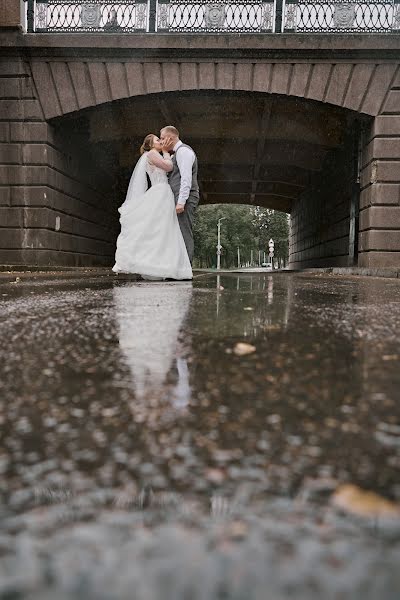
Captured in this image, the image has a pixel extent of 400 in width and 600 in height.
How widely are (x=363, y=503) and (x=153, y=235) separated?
7.39 meters

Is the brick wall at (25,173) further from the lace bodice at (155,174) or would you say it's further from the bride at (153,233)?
the lace bodice at (155,174)

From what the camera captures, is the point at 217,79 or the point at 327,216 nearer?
the point at 217,79

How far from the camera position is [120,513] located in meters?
0.57

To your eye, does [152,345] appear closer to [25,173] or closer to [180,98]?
[25,173]

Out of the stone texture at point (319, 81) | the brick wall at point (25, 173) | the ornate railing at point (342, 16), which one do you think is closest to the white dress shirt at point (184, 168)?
the stone texture at point (319, 81)

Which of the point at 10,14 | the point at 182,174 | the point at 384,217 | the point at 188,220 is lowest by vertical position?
the point at 188,220

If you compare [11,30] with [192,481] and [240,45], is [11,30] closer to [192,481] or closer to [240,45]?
[240,45]

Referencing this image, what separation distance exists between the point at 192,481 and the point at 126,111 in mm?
13699

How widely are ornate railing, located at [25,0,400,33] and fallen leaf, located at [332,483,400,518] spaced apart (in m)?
12.6

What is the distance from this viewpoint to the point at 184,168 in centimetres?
747

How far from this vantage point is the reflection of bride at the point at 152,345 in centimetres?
124

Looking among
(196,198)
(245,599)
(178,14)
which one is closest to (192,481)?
(245,599)

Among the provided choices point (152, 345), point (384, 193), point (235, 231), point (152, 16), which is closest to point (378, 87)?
point (384, 193)

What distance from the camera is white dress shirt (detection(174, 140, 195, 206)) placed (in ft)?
24.4
